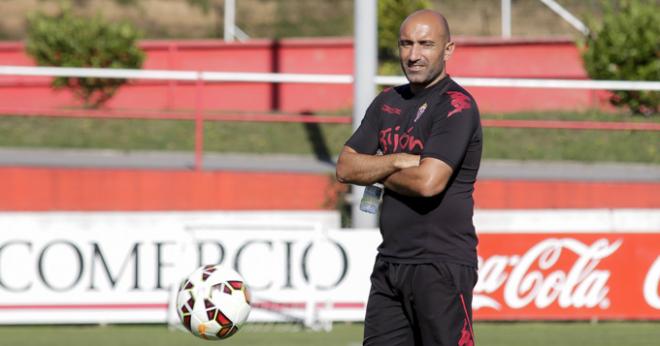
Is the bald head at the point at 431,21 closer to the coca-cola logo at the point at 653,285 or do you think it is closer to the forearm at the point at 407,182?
the forearm at the point at 407,182

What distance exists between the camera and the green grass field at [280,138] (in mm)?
15141

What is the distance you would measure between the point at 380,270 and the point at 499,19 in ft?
64.1

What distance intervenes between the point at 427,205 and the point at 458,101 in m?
0.45

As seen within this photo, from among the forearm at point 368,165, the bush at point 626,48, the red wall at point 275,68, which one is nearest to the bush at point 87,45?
the red wall at point 275,68

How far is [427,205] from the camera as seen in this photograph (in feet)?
15.5

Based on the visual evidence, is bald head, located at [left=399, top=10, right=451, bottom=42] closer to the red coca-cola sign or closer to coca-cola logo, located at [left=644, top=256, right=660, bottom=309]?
the red coca-cola sign

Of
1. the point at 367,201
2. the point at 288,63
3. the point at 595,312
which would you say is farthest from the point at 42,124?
the point at 367,201

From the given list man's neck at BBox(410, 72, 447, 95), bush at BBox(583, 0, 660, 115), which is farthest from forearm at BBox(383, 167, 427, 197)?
bush at BBox(583, 0, 660, 115)

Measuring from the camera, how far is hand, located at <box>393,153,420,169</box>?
4.71m

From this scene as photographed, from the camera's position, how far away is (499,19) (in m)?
23.8

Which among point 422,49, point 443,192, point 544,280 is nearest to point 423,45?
point 422,49

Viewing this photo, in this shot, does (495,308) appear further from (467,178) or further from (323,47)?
(323,47)

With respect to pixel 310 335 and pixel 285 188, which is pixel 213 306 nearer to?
pixel 310 335

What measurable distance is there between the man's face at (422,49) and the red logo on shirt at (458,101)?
126 millimetres
